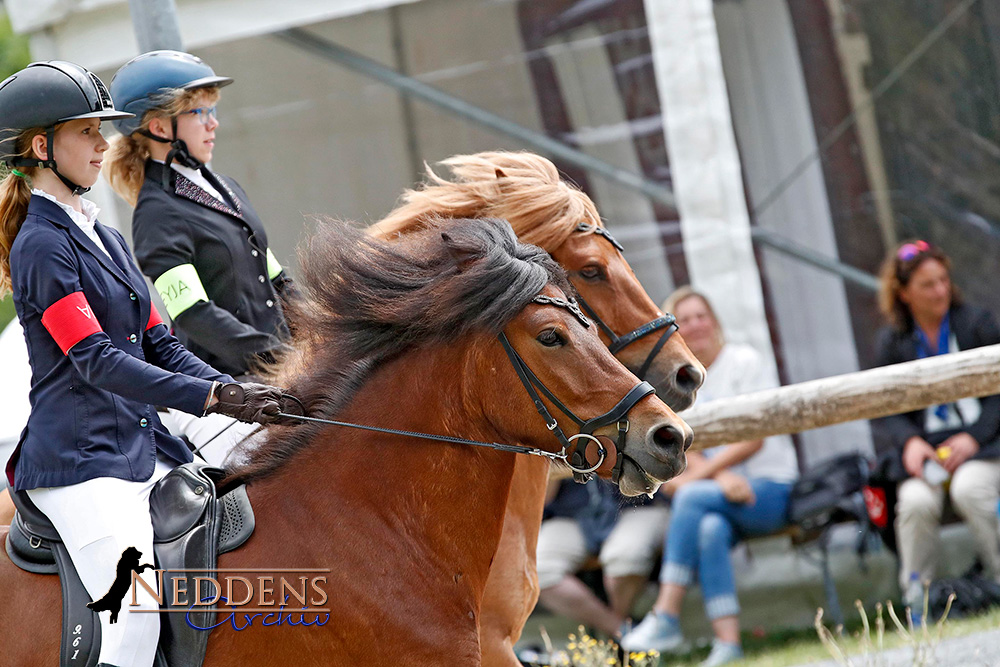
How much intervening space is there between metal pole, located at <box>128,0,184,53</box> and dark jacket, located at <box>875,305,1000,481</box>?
162 inches

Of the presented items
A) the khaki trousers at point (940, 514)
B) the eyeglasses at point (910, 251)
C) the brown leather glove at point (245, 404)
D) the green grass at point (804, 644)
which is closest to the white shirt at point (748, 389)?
the khaki trousers at point (940, 514)

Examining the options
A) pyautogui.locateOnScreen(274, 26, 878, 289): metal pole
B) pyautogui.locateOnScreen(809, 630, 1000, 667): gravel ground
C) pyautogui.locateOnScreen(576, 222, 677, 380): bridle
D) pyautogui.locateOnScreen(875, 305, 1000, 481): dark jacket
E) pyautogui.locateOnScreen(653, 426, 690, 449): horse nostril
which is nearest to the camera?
pyautogui.locateOnScreen(653, 426, 690, 449): horse nostril

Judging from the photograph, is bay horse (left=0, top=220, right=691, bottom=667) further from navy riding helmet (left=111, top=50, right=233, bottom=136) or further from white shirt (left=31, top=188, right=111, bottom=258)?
navy riding helmet (left=111, top=50, right=233, bottom=136)

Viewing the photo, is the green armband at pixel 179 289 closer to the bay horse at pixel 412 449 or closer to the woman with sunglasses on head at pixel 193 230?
the woman with sunglasses on head at pixel 193 230

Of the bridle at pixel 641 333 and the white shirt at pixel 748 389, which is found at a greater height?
the bridle at pixel 641 333

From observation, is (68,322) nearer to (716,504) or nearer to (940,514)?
(716,504)

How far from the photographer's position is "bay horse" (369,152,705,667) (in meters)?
3.72

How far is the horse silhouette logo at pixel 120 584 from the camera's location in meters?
2.60

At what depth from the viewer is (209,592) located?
2.67 metres

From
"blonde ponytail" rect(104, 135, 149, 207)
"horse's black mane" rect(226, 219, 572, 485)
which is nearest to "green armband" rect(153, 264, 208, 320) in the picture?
"blonde ponytail" rect(104, 135, 149, 207)

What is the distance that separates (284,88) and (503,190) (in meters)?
4.56

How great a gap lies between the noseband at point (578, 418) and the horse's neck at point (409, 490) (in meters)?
0.17

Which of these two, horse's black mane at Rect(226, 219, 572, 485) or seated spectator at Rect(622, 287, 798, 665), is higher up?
horse's black mane at Rect(226, 219, 572, 485)

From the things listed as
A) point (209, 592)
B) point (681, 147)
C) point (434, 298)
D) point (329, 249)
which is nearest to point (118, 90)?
point (329, 249)
